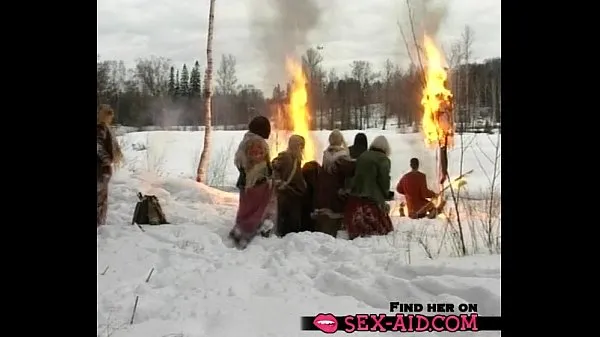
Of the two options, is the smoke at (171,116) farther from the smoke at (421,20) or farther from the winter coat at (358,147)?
the smoke at (421,20)

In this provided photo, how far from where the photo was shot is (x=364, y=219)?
2389mm

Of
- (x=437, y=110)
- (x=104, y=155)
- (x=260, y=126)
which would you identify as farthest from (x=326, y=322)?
(x=104, y=155)

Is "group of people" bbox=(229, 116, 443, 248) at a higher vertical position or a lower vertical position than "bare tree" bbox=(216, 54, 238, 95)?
lower

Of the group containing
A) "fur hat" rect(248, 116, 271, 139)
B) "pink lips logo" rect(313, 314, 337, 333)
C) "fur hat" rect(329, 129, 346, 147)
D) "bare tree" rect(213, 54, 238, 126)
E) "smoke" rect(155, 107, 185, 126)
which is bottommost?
"pink lips logo" rect(313, 314, 337, 333)

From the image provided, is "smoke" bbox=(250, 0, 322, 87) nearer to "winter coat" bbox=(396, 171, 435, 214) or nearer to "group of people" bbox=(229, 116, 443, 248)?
"group of people" bbox=(229, 116, 443, 248)

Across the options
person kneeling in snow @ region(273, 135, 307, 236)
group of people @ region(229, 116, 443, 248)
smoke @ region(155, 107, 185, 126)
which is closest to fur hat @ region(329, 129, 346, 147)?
group of people @ region(229, 116, 443, 248)

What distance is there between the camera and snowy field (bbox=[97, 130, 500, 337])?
226 centimetres

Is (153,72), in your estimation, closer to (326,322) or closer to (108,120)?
(108,120)

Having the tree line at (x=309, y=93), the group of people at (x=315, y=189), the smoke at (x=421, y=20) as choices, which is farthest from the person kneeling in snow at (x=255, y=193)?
the smoke at (x=421, y=20)

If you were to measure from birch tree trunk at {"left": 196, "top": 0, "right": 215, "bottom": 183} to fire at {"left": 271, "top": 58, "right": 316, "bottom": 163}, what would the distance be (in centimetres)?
24

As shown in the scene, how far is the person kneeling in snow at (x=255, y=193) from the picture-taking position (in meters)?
2.38
